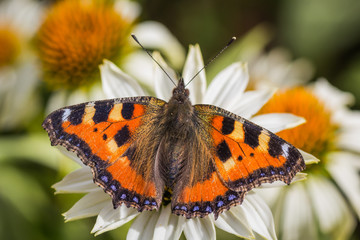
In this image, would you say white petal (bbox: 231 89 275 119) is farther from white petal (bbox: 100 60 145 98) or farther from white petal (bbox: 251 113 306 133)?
white petal (bbox: 100 60 145 98)

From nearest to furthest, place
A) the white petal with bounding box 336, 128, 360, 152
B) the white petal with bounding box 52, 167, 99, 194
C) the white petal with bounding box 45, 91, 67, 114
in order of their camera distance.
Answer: the white petal with bounding box 52, 167, 99, 194
the white petal with bounding box 336, 128, 360, 152
the white petal with bounding box 45, 91, 67, 114

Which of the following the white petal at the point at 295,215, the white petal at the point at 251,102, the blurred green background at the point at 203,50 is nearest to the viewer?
the white petal at the point at 251,102

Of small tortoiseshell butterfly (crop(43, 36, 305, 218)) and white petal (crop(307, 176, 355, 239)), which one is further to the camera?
white petal (crop(307, 176, 355, 239))

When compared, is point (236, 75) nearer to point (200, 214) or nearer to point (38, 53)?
point (200, 214)

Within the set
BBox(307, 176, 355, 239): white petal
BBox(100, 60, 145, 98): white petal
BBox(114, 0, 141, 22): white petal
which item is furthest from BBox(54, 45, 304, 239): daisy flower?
BBox(114, 0, 141, 22): white petal

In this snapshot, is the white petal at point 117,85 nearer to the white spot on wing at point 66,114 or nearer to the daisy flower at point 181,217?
the daisy flower at point 181,217

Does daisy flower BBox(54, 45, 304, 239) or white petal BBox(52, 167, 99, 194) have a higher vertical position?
white petal BBox(52, 167, 99, 194)

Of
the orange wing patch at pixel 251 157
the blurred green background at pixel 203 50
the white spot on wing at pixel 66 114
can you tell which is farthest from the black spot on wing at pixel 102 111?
the blurred green background at pixel 203 50

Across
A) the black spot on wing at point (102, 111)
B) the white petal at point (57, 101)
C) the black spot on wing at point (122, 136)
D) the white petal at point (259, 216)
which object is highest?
the black spot on wing at point (102, 111)
